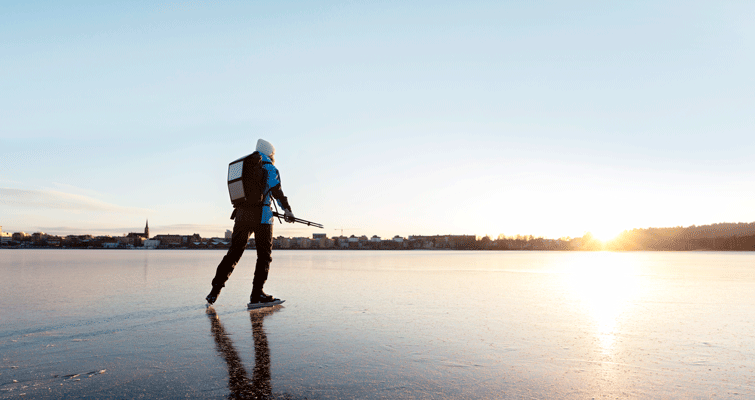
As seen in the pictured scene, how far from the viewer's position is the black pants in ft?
23.2

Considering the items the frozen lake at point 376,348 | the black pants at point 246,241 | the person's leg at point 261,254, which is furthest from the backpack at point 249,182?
the frozen lake at point 376,348

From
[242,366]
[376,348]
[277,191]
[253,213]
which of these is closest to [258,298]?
[253,213]

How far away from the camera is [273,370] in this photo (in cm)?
343

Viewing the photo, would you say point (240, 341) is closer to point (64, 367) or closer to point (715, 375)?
point (64, 367)

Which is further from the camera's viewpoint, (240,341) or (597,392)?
(240,341)

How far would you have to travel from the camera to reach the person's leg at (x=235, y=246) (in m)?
7.04

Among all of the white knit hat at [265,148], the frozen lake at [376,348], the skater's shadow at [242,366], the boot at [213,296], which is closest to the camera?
the skater's shadow at [242,366]

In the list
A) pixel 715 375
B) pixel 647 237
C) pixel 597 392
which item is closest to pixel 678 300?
pixel 715 375

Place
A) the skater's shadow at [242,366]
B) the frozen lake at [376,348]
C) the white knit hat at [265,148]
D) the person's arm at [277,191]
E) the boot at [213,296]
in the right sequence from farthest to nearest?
1. the white knit hat at [265,148]
2. the person's arm at [277,191]
3. the boot at [213,296]
4. the frozen lake at [376,348]
5. the skater's shadow at [242,366]

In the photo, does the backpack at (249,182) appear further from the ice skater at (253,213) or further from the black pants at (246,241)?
the black pants at (246,241)

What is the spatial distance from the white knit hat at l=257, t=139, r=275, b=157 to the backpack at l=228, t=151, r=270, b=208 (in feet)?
0.76

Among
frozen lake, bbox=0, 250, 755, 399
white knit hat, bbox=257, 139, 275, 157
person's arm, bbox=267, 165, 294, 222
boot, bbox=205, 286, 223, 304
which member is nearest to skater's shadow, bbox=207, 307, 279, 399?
frozen lake, bbox=0, 250, 755, 399

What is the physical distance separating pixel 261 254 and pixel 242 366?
386 centimetres

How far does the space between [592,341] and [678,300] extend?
4481 millimetres
